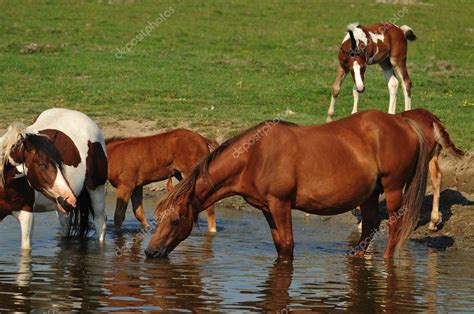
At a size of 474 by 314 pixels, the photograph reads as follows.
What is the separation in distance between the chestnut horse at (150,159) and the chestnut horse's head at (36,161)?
334cm

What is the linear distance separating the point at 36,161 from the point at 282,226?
248cm

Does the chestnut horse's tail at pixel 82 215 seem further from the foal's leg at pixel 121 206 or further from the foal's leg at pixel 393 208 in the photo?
the foal's leg at pixel 393 208

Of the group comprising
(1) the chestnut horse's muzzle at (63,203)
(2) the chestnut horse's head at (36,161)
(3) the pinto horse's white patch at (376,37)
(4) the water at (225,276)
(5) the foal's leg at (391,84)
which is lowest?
(4) the water at (225,276)

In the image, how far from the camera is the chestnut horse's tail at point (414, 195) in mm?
11219

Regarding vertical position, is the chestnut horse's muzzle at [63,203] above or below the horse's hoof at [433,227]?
above

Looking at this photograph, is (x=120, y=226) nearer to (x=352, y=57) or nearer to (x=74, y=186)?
(x=74, y=186)

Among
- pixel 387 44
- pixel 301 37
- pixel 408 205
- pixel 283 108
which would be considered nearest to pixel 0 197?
pixel 408 205

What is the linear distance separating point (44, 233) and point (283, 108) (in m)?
7.70

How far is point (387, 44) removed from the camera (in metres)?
17.1

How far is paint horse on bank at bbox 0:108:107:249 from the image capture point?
10180 mm

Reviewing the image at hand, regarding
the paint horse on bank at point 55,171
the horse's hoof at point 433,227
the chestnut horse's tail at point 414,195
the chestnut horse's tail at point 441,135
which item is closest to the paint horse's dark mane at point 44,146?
the paint horse on bank at point 55,171

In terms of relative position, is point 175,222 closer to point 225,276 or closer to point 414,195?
point 225,276

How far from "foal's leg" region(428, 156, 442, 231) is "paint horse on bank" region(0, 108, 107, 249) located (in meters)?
4.07

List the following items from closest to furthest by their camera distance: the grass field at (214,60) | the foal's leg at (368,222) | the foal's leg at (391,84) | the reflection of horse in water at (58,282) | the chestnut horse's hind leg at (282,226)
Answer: the reflection of horse in water at (58,282) → the chestnut horse's hind leg at (282,226) → the foal's leg at (368,222) → the foal's leg at (391,84) → the grass field at (214,60)
